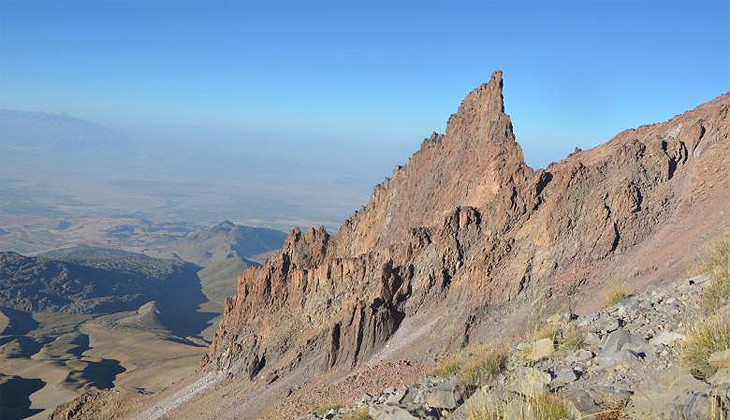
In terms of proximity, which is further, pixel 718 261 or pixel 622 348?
pixel 718 261

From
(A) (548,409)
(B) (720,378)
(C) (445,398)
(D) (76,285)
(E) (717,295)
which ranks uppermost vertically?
(E) (717,295)

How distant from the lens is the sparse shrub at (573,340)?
442 inches

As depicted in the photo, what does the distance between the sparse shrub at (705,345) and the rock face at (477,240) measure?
12.9 meters

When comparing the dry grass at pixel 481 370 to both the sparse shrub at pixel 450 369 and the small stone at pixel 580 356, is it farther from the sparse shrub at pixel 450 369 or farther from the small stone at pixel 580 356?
the small stone at pixel 580 356

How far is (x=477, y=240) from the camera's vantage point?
33750 millimetres

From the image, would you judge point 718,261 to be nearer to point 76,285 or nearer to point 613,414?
point 613,414

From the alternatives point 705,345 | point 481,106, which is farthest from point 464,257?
point 705,345

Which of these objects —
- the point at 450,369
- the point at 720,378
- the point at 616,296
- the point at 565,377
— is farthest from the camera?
the point at 616,296

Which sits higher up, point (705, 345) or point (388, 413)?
point (705, 345)

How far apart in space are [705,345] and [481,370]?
4.18 meters

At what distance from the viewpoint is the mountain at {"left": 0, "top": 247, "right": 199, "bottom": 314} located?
476 feet

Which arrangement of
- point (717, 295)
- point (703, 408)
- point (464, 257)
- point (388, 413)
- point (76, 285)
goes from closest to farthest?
point (703, 408) < point (388, 413) < point (717, 295) < point (464, 257) < point (76, 285)

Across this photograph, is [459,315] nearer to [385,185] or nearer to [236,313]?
[385,185]

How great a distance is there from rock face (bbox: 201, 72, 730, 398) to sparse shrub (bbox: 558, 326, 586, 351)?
10057 millimetres
